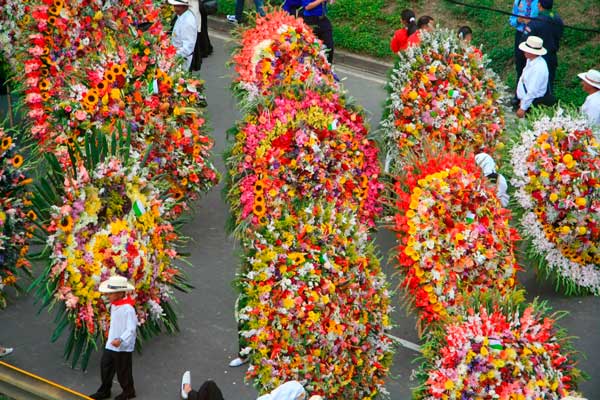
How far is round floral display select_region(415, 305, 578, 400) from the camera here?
7.65 metres

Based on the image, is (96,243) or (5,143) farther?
(5,143)

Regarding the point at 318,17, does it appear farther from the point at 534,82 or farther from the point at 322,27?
the point at 534,82

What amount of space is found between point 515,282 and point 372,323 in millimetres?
2110

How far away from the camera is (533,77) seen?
13383 mm

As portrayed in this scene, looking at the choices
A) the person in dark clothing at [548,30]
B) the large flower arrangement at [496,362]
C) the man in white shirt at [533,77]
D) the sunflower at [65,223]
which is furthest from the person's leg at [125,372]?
the person in dark clothing at [548,30]

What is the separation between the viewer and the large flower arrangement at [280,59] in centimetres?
1167

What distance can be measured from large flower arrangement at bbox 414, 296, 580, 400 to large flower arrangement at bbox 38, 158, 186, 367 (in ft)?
8.09

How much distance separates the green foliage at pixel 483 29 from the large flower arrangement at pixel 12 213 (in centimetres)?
887

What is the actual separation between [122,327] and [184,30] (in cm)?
626

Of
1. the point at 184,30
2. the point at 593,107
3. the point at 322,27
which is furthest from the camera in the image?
the point at 322,27

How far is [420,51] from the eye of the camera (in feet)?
38.9

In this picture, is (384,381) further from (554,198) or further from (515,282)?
(554,198)

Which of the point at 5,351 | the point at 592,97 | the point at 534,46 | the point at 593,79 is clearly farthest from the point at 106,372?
the point at 534,46

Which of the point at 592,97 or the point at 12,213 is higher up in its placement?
the point at 592,97
